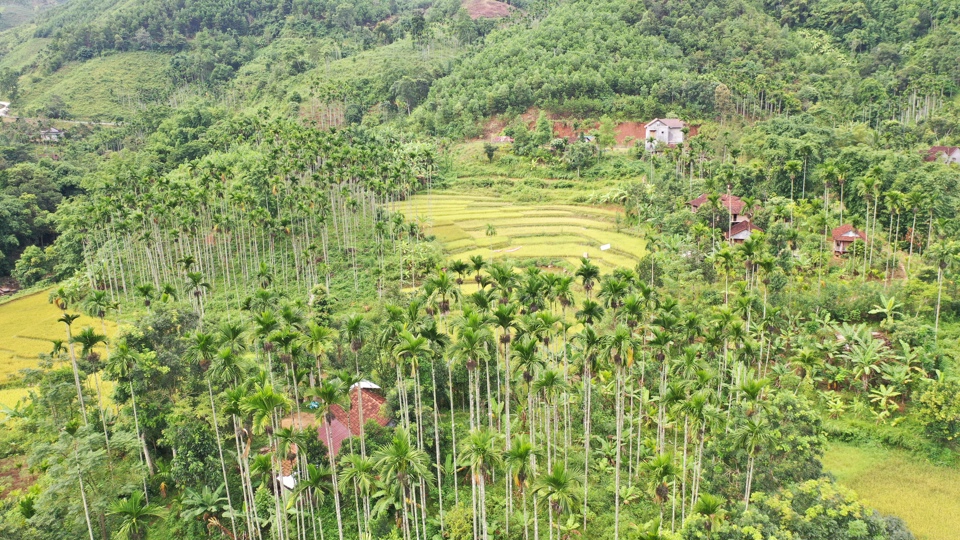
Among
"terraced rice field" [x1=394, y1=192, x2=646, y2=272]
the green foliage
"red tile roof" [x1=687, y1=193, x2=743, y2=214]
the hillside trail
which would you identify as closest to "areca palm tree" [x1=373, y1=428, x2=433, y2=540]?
the green foliage

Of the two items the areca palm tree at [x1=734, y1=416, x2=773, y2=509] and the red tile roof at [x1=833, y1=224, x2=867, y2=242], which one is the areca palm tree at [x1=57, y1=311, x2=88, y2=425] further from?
the red tile roof at [x1=833, y1=224, x2=867, y2=242]

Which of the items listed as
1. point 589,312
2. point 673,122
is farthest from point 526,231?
point 589,312

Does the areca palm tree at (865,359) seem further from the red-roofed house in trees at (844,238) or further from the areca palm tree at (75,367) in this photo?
the areca palm tree at (75,367)

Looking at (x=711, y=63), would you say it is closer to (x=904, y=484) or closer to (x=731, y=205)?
(x=731, y=205)

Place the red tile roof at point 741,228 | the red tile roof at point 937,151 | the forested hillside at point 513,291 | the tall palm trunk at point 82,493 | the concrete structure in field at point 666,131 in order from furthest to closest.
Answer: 1. the concrete structure in field at point 666,131
2. the red tile roof at point 937,151
3. the red tile roof at point 741,228
4. the forested hillside at point 513,291
5. the tall palm trunk at point 82,493

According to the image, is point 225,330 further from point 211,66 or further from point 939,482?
point 211,66

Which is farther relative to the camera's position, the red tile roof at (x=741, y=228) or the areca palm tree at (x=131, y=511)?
the red tile roof at (x=741, y=228)

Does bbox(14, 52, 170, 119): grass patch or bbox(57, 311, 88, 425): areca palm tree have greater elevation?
bbox(14, 52, 170, 119): grass patch

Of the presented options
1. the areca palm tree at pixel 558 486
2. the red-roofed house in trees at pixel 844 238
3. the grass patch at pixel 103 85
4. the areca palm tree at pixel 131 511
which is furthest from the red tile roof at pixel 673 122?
the grass patch at pixel 103 85
